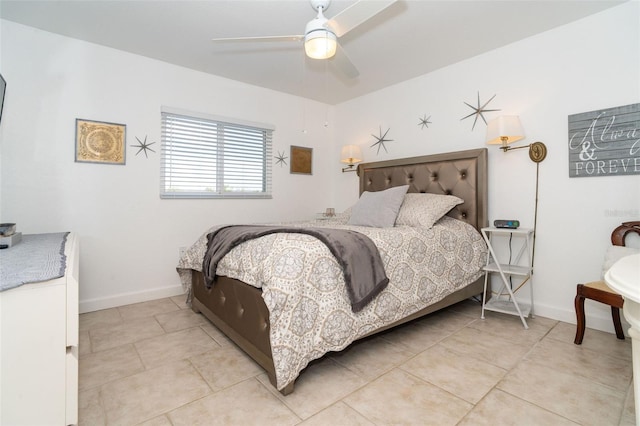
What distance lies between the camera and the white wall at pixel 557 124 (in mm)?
2102

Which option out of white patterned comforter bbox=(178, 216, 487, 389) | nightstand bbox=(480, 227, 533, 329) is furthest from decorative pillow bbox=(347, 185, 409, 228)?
nightstand bbox=(480, 227, 533, 329)

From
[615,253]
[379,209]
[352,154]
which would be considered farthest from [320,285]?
[352,154]

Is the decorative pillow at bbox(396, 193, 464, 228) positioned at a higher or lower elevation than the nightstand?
higher

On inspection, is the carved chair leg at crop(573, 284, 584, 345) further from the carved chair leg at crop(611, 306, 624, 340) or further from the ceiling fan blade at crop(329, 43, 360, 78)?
the ceiling fan blade at crop(329, 43, 360, 78)

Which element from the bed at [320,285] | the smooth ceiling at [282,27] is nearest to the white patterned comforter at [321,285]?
the bed at [320,285]

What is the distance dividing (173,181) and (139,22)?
4.33 feet

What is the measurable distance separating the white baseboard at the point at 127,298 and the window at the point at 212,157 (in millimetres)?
908

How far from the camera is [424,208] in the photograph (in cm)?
252

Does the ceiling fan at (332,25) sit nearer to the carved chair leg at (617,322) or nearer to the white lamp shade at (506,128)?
the white lamp shade at (506,128)

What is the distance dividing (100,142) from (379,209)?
7.92 ft

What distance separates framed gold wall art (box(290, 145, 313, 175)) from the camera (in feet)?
12.5

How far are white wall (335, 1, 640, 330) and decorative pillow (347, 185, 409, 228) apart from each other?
875 mm

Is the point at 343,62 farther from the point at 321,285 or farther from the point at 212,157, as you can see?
the point at 212,157

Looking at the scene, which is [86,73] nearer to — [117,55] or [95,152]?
[117,55]
